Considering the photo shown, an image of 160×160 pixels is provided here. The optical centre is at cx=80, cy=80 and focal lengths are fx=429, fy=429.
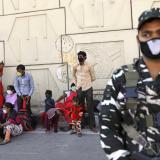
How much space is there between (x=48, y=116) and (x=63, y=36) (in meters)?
2.26

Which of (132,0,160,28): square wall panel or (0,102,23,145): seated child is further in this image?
(132,0,160,28): square wall panel

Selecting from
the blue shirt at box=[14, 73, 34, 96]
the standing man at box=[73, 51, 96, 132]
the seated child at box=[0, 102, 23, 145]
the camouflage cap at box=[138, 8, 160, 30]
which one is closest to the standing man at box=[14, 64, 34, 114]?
the blue shirt at box=[14, 73, 34, 96]

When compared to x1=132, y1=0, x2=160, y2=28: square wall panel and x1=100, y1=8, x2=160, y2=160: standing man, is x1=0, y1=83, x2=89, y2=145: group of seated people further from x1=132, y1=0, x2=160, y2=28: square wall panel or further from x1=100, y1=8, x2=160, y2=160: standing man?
x1=100, y1=8, x2=160, y2=160: standing man

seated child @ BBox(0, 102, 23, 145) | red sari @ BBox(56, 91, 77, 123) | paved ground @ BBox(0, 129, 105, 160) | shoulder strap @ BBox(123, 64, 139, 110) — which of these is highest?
shoulder strap @ BBox(123, 64, 139, 110)

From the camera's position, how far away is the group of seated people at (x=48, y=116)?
7973 millimetres

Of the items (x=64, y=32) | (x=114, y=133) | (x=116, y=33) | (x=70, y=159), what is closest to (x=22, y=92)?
(x=64, y=32)

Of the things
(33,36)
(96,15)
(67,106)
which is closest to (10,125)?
(67,106)

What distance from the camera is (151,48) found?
201cm

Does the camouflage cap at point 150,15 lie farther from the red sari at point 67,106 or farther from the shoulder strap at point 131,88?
the red sari at point 67,106

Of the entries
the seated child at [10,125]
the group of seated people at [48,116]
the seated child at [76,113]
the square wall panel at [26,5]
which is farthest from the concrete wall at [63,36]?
the seated child at [10,125]

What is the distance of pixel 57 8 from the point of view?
9.91 metres

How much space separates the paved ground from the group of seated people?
0.16 metres

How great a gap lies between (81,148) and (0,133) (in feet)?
5.74

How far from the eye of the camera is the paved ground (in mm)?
6582
